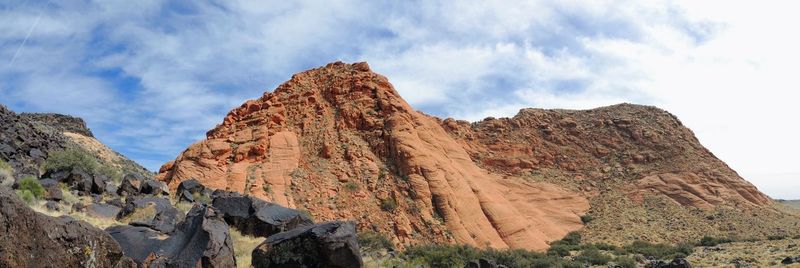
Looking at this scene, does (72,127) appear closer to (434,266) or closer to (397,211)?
(397,211)

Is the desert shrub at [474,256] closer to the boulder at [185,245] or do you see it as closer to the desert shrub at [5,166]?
the desert shrub at [5,166]

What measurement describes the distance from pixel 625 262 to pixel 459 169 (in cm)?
1668

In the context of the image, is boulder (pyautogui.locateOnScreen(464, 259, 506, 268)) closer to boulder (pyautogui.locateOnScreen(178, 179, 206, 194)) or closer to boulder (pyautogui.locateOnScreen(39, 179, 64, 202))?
boulder (pyautogui.locateOnScreen(178, 179, 206, 194))

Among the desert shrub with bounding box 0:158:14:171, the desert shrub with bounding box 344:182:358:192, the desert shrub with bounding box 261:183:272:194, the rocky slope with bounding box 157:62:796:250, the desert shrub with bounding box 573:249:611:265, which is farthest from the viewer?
the desert shrub with bounding box 344:182:358:192

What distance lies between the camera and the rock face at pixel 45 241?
551 centimetres

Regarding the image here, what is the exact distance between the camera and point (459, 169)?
46000 mm

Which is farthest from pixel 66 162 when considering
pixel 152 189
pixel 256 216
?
pixel 256 216

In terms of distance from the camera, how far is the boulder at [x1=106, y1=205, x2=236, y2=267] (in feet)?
29.3

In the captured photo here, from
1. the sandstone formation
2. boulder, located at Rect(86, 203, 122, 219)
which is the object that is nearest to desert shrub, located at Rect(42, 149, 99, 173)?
boulder, located at Rect(86, 203, 122, 219)

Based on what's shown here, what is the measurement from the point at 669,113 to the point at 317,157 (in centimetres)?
4290

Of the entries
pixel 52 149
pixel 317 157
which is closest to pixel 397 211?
pixel 317 157

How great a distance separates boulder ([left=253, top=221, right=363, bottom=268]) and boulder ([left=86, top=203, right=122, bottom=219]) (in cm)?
713

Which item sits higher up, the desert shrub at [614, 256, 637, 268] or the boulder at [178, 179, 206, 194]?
the boulder at [178, 179, 206, 194]

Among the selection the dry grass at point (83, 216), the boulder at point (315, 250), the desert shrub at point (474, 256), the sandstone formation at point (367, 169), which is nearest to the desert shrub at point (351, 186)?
the sandstone formation at point (367, 169)
